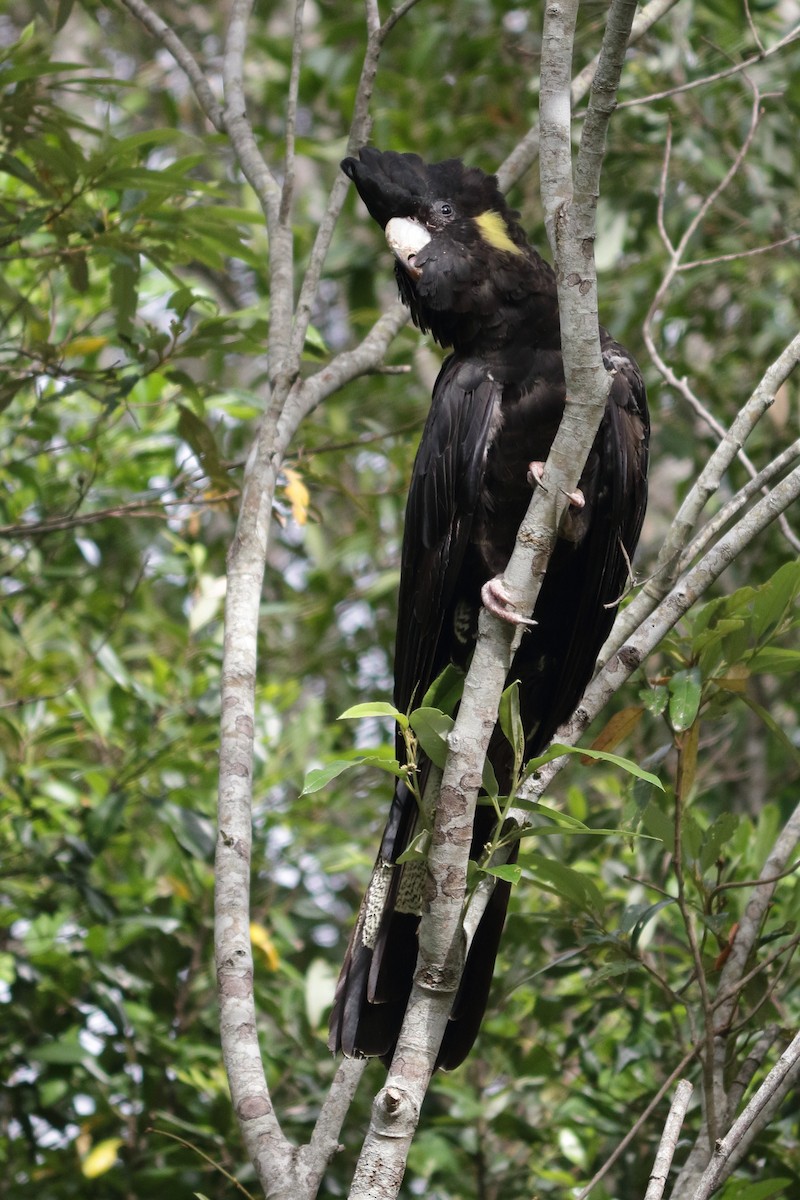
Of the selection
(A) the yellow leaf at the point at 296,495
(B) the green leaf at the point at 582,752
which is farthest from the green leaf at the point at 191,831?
(B) the green leaf at the point at 582,752

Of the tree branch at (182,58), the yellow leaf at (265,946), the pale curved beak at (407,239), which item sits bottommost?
the yellow leaf at (265,946)

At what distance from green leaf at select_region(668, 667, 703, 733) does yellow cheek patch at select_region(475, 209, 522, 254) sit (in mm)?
1114

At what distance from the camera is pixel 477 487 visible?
2900 millimetres

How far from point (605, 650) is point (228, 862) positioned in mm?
977

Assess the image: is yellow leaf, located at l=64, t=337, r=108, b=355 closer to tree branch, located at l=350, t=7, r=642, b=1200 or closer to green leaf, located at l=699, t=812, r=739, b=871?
tree branch, located at l=350, t=7, r=642, b=1200

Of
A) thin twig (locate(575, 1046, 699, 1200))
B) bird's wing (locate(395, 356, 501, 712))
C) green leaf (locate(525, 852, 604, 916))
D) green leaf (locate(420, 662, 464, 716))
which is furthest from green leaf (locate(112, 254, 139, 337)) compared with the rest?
thin twig (locate(575, 1046, 699, 1200))

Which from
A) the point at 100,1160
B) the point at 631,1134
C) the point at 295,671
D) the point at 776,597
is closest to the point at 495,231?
the point at 776,597

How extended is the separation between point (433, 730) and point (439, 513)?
2.86 feet

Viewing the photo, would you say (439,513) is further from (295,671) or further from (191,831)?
(295,671)

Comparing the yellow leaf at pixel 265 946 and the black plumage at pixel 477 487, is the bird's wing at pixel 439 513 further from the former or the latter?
the yellow leaf at pixel 265 946

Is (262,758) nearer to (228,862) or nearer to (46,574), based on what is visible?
(46,574)

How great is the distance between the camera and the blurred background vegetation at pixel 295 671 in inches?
124

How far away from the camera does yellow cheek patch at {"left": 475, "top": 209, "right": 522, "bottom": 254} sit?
10.1 feet

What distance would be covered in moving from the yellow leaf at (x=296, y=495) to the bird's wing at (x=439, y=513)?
34 centimetres
